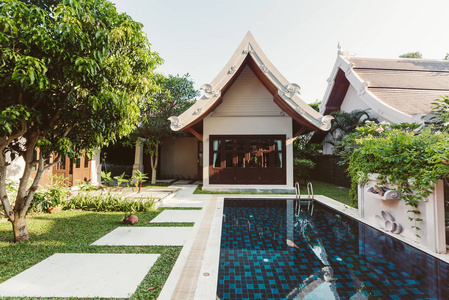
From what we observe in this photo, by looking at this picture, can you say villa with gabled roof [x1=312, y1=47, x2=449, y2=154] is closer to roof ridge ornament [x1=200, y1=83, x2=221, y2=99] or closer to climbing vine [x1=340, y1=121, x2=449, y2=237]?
climbing vine [x1=340, y1=121, x2=449, y2=237]

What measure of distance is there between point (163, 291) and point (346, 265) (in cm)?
A: 259

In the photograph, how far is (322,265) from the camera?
314 cm

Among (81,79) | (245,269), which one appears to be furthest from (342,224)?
(81,79)

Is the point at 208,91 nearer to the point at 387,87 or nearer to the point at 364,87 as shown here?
the point at 364,87

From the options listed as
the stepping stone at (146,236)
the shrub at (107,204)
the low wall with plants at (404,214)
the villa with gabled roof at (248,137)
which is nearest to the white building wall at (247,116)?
the villa with gabled roof at (248,137)

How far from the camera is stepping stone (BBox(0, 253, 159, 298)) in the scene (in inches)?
93.6

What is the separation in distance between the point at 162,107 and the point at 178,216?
292 inches

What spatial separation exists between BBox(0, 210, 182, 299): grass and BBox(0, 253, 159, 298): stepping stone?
0.14 meters

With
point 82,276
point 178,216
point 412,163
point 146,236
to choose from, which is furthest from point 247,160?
point 82,276

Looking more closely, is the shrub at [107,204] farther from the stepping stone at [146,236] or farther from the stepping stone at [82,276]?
the stepping stone at [82,276]

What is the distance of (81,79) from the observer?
131 inches

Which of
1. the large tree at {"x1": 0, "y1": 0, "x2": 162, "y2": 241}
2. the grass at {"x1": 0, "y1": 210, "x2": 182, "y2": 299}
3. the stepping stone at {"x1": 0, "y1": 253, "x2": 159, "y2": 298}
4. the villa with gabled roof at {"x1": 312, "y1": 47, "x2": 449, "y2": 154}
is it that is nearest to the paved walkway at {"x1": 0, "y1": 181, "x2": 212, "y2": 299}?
the stepping stone at {"x1": 0, "y1": 253, "x2": 159, "y2": 298}

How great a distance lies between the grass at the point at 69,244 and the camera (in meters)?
2.75

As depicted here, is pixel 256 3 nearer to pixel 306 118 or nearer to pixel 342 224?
pixel 306 118
